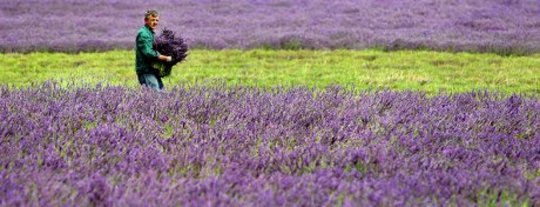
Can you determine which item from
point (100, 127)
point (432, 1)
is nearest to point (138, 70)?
point (100, 127)

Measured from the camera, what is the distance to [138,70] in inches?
295

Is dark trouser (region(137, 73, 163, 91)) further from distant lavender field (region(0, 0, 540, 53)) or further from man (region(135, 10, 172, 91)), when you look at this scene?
distant lavender field (region(0, 0, 540, 53))

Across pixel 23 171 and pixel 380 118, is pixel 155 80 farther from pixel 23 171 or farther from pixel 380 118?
pixel 23 171

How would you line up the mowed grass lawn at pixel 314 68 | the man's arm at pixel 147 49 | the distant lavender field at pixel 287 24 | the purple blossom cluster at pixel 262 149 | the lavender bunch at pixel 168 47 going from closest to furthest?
the purple blossom cluster at pixel 262 149
the man's arm at pixel 147 49
the lavender bunch at pixel 168 47
the mowed grass lawn at pixel 314 68
the distant lavender field at pixel 287 24

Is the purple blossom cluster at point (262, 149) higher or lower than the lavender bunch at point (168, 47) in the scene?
higher

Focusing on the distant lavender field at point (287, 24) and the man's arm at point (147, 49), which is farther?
the distant lavender field at point (287, 24)

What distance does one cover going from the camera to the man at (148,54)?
23.8 feet

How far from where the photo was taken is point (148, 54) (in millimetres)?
7223

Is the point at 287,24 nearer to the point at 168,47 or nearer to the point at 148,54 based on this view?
the point at 168,47

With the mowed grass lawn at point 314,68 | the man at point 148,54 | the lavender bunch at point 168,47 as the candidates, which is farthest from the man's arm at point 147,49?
the mowed grass lawn at point 314,68

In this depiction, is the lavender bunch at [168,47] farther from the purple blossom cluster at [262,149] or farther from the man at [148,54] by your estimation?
the purple blossom cluster at [262,149]

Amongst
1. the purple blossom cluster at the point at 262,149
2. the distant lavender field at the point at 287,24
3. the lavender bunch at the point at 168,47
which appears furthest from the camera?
the distant lavender field at the point at 287,24

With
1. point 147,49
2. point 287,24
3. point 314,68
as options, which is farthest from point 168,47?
point 287,24

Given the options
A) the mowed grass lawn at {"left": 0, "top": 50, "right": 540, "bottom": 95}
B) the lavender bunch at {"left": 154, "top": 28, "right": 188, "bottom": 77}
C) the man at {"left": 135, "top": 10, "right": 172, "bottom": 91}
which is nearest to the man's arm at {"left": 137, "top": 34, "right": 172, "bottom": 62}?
the man at {"left": 135, "top": 10, "right": 172, "bottom": 91}
